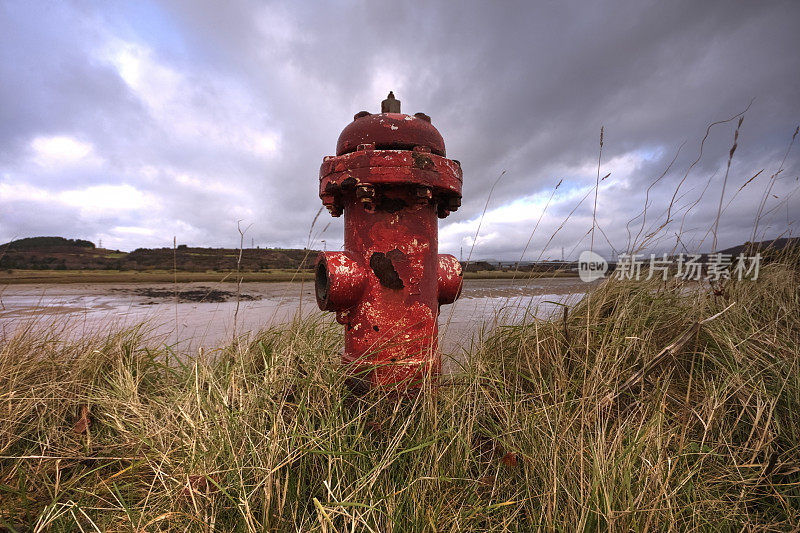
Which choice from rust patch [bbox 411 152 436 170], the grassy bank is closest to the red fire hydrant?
rust patch [bbox 411 152 436 170]

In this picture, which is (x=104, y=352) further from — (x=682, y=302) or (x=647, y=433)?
(x=682, y=302)

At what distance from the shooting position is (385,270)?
1327 mm

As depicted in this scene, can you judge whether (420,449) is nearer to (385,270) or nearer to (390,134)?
(385,270)

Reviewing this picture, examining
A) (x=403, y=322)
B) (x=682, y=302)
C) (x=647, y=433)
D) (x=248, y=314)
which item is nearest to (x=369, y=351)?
→ (x=403, y=322)

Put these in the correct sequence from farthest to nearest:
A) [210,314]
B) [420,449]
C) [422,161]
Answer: [210,314], [422,161], [420,449]

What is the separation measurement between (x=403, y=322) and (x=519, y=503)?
0.65 meters

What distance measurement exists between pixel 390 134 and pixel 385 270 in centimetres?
51

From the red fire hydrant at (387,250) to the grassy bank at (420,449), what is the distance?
16 centimetres

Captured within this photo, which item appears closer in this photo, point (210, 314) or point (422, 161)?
point (422, 161)

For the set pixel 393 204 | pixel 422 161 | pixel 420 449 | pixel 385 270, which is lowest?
pixel 420 449

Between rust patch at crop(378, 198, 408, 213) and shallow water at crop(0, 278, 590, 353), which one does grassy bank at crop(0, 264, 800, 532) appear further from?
rust patch at crop(378, 198, 408, 213)

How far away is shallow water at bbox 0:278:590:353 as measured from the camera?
2.06m

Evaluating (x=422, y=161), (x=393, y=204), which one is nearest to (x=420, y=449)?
(x=393, y=204)

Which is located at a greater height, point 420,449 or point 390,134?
point 390,134
